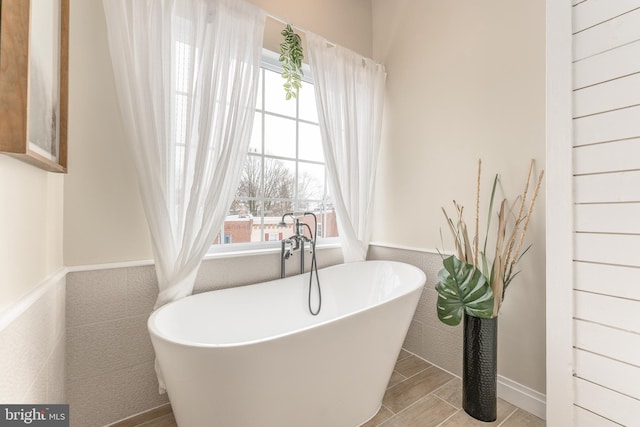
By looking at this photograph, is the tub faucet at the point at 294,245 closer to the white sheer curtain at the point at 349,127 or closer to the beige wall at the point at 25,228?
the white sheer curtain at the point at 349,127

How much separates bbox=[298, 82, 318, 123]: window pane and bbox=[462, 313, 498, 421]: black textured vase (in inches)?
75.5

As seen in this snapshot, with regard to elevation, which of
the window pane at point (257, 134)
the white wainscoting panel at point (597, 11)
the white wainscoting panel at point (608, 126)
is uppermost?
the white wainscoting panel at point (597, 11)

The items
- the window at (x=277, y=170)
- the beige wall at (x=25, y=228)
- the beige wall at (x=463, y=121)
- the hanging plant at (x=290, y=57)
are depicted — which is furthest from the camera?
the window at (x=277, y=170)

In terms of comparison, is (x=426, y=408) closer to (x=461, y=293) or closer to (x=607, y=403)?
(x=461, y=293)

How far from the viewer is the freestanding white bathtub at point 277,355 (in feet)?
3.37

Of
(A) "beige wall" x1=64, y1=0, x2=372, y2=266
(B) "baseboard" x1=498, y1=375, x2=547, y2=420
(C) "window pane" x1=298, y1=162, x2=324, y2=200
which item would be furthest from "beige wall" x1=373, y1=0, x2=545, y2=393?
(A) "beige wall" x1=64, y1=0, x2=372, y2=266

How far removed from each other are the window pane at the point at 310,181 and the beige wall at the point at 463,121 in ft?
1.77

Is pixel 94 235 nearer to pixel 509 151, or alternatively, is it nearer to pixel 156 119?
pixel 156 119

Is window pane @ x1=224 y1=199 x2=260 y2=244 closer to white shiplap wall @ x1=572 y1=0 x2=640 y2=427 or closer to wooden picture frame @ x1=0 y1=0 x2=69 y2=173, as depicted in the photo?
wooden picture frame @ x1=0 y1=0 x2=69 y2=173

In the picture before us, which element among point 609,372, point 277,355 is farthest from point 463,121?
point 277,355

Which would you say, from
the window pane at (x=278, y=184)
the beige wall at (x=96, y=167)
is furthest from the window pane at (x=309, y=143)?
the beige wall at (x=96, y=167)

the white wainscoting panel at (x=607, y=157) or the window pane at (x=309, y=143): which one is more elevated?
the window pane at (x=309, y=143)

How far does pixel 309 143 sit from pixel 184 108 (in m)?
1.10

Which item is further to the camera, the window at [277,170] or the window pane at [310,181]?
the window pane at [310,181]
